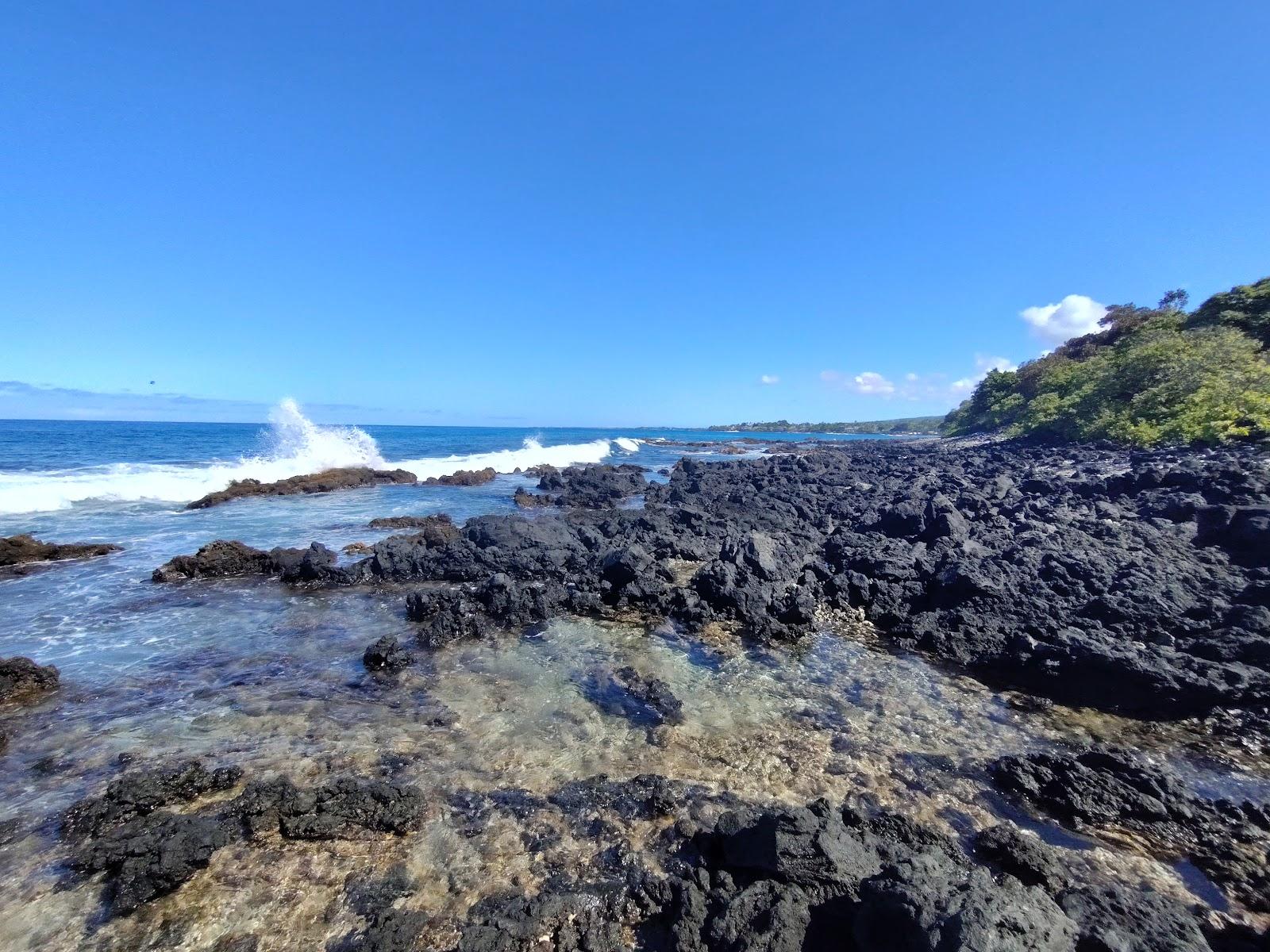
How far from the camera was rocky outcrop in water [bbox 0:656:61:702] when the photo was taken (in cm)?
642

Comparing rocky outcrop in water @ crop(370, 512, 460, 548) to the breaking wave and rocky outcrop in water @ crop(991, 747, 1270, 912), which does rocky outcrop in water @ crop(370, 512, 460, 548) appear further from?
rocky outcrop in water @ crop(991, 747, 1270, 912)

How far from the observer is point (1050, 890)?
3594mm

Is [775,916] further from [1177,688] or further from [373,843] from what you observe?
[1177,688]

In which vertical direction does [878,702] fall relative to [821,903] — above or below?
below

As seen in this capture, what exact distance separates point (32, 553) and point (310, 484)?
1267 centimetres

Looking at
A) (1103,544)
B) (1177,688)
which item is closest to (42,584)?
(1177,688)

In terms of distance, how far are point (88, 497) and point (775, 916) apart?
25.9 meters

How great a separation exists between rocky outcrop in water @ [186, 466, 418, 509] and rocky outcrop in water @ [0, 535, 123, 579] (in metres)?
7.00

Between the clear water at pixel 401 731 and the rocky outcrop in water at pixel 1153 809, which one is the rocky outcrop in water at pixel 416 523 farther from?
the rocky outcrop in water at pixel 1153 809

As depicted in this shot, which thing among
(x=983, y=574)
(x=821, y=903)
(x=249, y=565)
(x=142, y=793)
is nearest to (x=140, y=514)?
(x=249, y=565)

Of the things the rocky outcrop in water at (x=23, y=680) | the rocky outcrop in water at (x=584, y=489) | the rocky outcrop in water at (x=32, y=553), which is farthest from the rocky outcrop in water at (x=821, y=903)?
the rocky outcrop in water at (x=584, y=489)

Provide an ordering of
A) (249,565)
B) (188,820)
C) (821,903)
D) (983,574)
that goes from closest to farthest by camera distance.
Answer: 1. (821,903)
2. (188,820)
3. (983,574)
4. (249,565)

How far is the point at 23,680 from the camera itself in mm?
6602

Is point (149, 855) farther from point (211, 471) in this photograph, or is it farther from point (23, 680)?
point (211, 471)
